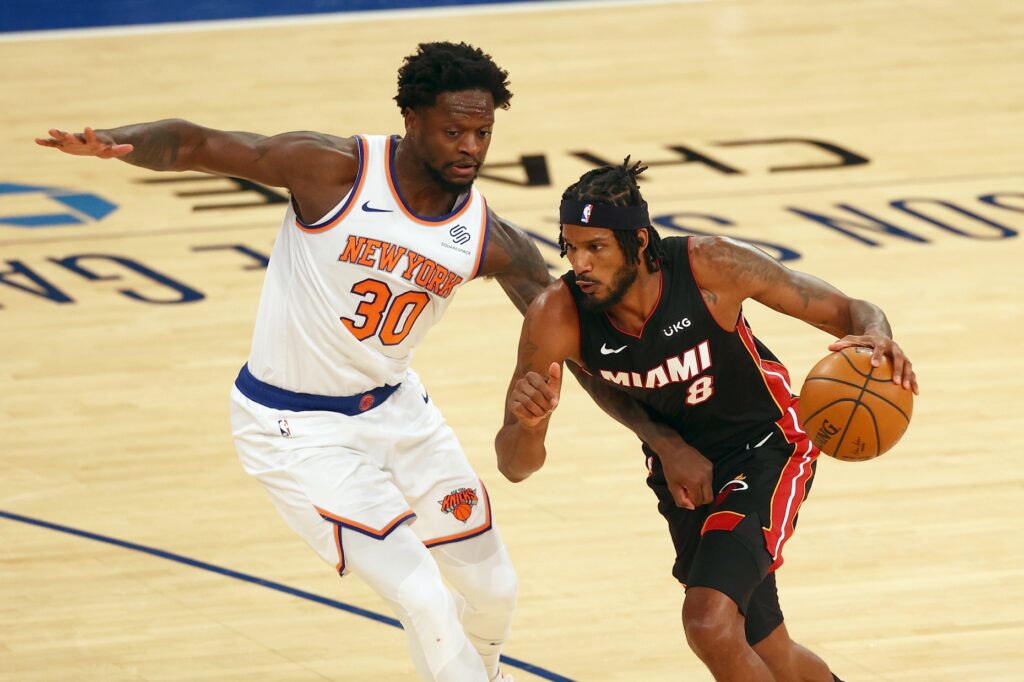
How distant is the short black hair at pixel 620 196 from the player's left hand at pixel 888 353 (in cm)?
67

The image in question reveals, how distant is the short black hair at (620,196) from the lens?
15.9 ft

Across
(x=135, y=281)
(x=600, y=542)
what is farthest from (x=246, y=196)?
(x=600, y=542)

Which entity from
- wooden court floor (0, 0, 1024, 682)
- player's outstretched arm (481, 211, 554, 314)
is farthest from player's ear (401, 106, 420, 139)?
wooden court floor (0, 0, 1024, 682)

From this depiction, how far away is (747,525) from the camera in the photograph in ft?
16.1

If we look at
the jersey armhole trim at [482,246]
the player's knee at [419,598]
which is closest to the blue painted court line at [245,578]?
the player's knee at [419,598]

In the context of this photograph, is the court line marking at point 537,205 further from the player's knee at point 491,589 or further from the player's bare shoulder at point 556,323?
the player's bare shoulder at point 556,323

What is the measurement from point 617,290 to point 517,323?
15.4ft

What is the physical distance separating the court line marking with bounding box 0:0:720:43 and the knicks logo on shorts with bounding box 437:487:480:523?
1078cm

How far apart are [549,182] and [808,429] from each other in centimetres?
680

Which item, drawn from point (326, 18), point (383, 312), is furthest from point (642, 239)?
point (326, 18)

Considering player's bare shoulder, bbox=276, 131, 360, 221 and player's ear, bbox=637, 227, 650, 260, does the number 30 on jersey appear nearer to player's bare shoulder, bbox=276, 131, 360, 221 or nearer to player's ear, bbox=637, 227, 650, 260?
player's bare shoulder, bbox=276, 131, 360, 221

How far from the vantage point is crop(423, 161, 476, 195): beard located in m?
5.13

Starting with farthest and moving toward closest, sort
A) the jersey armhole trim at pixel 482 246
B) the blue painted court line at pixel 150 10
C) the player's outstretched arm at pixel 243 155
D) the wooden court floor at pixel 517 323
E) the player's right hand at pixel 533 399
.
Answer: the blue painted court line at pixel 150 10
the wooden court floor at pixel 517 323
the jersey armhole trim at pixel 482 246
the player's outstretched arm at pixel 243 155
the player's right hand at pixel 533 399

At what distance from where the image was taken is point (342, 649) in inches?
244
